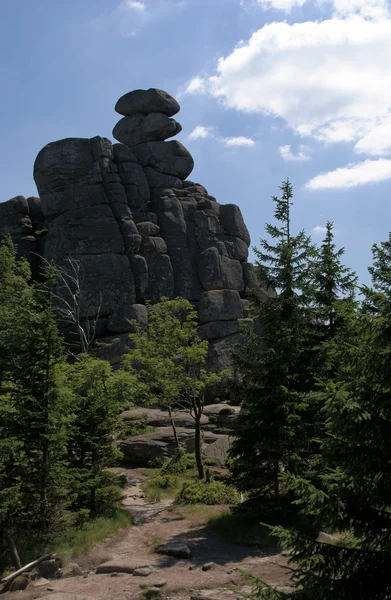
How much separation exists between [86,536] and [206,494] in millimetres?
5901

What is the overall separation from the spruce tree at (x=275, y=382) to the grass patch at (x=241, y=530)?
101cm

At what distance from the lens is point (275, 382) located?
17234 millimetres

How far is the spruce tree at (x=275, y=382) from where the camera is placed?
16.6m

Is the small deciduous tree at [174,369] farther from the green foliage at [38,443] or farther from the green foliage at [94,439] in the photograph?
the green foliage at [38,443]

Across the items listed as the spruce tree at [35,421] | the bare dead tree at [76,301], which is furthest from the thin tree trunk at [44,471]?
the bare dead tree at [76,301]

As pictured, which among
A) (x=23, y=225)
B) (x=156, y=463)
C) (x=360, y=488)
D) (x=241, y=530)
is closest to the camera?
(x=360, y=488)

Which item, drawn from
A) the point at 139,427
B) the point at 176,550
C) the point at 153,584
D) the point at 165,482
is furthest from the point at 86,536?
the point at 139,427

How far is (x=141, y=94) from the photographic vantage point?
50.3 metres

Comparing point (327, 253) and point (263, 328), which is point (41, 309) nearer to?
point (263, 328)

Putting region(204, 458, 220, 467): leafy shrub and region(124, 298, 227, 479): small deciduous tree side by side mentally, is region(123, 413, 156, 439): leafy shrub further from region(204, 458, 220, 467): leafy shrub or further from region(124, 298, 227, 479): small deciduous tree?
region(204, 458, 220, 467): leafy shrub

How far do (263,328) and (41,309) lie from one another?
7685 mm

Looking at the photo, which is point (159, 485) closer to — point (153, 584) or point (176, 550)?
point (176, 550)

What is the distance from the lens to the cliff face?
134 ft

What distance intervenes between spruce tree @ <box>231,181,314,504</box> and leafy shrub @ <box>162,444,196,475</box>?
7.12 meters
